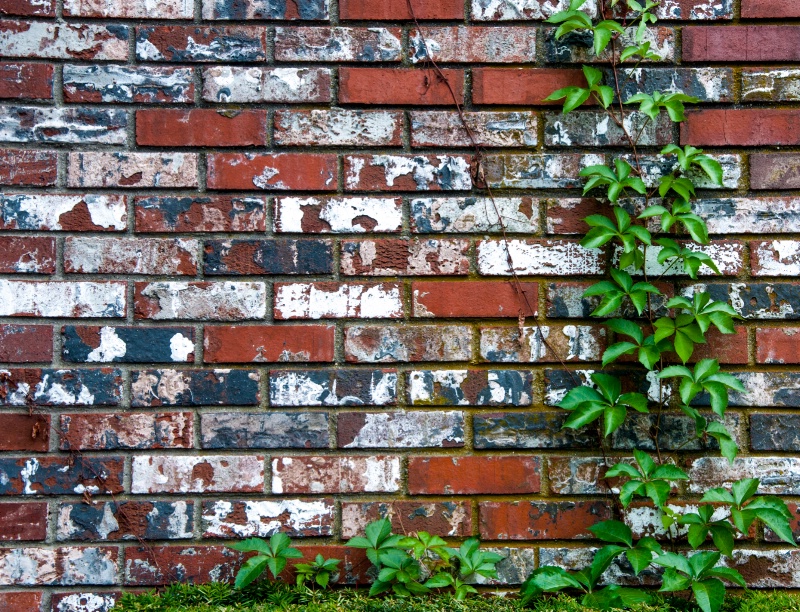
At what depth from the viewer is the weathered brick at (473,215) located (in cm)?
150

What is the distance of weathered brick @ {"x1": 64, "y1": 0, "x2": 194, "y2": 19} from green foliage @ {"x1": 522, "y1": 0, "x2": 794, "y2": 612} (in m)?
0.88

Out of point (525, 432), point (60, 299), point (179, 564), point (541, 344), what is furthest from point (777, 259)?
point (60, 299)

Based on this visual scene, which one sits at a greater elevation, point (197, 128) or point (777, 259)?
point (197, 128)

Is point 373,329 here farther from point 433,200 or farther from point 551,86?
point 551,86

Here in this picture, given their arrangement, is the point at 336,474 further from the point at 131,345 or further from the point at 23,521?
the point at 23,521

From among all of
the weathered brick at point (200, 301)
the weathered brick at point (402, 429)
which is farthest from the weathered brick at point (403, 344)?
the weathered brick at point (200, 301)

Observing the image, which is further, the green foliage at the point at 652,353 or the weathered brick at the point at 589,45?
the weathered brick at the point at 589,45

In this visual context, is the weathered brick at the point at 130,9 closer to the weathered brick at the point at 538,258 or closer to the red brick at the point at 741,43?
the weathered brick at the point at 538,258

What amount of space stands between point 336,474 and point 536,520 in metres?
0.48

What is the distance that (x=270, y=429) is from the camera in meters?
1.48

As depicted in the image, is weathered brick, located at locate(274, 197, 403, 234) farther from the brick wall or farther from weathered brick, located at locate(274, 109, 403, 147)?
weathered brick, located at locate(274, 109, 403, 147)

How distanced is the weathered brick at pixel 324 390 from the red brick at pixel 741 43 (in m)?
1.10

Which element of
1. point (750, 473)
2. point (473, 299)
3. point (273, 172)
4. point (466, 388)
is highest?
point (273, 172)

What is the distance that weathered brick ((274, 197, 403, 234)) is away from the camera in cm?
150
